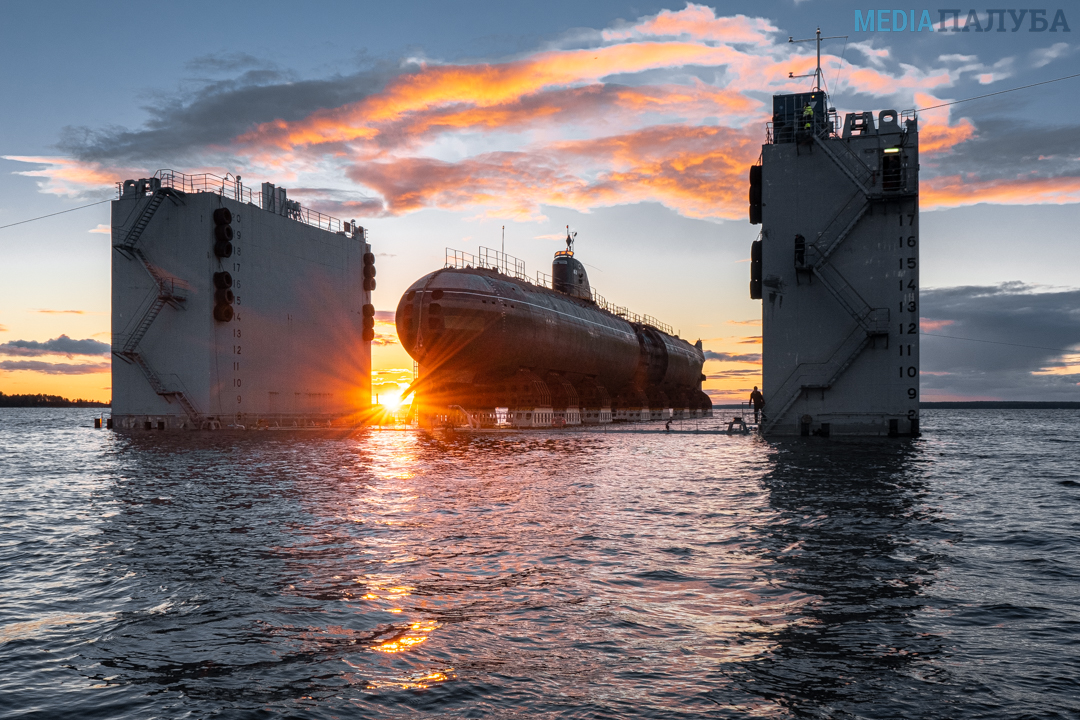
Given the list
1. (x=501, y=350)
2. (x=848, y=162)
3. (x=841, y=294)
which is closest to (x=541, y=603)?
(x=841, y=294)

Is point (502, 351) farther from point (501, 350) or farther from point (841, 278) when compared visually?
point (841, 278)

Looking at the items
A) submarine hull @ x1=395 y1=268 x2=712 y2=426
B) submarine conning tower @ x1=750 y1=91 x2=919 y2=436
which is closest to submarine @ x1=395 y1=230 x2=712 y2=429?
submarine hull @ x1=395 y1=268 x2=712 y2=426

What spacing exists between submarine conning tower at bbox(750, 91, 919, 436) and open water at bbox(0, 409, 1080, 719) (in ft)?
56.7

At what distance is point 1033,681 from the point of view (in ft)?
19.1

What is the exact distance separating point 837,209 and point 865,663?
1316 inches

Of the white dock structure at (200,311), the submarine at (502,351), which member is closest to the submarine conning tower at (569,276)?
the submarine at (502,351)

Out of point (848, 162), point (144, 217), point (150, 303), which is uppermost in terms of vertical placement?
point (144, 217)

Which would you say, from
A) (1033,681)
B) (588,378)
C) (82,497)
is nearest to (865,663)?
(1033,681)

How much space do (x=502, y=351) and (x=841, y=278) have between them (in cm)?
1800

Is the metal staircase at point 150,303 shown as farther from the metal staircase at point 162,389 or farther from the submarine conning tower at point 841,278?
the submarine conning tower at point 841,278

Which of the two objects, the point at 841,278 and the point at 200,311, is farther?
the point at 200,311

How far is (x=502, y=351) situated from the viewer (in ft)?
141

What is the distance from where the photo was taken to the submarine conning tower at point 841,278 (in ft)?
115

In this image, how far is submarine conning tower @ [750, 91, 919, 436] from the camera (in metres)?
35.1
